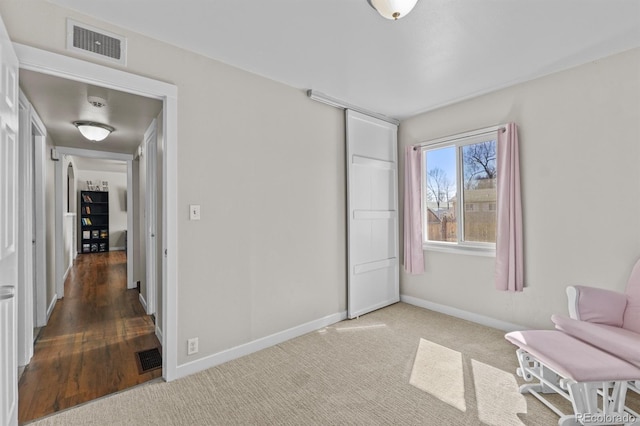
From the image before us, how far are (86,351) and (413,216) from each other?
3.71 metres

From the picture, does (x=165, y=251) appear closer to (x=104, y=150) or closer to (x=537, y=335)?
(x=537, y=335)

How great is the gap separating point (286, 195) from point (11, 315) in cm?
205

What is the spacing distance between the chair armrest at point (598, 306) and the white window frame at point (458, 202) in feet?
3.63

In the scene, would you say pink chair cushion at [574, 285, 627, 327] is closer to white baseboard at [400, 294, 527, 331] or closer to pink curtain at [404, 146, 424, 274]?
white baseboard at [400, 294, 527, 331]

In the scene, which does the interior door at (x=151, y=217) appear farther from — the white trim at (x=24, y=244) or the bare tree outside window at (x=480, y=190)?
the bare tree outside window at (x=480, y=190)

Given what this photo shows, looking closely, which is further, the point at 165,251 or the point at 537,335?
the point at 165,251

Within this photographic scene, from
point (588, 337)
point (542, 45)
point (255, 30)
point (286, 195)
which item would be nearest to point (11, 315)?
point (286, 195)

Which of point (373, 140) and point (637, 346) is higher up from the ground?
point (373, 140)

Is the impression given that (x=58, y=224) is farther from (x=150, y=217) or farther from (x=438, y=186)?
(x=438, y=186)

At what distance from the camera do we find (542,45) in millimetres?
2402

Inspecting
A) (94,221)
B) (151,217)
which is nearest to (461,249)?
(151,217)

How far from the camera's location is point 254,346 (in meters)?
2.74

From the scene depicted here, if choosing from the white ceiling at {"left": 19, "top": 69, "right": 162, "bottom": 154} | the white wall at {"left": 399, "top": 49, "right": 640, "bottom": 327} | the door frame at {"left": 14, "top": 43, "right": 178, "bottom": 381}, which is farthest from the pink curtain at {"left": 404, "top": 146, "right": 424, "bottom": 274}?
the white ceiling at {"left": 19, "top": 69, "right": 162, "bottom": 154}

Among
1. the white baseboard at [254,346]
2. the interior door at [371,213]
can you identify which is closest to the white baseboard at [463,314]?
the interior door at [371,213]
